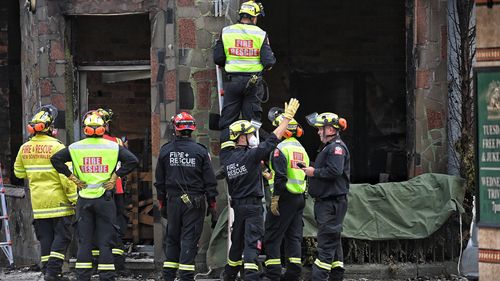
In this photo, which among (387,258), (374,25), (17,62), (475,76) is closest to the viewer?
(475,76)

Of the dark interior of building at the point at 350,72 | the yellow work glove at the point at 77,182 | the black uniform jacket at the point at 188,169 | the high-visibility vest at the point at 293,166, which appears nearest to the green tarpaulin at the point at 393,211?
the high-visibility vest at the point at 293,166

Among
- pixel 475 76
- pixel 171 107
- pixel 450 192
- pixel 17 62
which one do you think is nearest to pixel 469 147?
pixel 450 192

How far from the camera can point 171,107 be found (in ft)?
45.5

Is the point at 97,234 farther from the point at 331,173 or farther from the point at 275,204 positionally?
the point at 331,173

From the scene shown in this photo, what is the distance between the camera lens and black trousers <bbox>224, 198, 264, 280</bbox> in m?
11.8

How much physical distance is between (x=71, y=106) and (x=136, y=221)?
2.28 meters

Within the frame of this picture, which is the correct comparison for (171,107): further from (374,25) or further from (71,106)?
(374,25)

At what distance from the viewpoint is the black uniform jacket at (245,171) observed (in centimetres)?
1168

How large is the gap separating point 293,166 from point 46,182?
3.17 m

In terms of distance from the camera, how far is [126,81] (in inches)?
618

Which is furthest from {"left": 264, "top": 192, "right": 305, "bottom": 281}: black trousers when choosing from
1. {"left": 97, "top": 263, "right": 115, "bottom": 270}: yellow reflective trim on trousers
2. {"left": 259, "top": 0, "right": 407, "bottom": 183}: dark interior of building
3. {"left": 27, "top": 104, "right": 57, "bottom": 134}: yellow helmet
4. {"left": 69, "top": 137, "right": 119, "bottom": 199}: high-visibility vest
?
{"left": 259, "top": 0, "right": 407, "bottom": 183}: dark interior of building

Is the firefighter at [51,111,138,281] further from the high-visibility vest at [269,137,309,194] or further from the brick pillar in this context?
the brick pillar

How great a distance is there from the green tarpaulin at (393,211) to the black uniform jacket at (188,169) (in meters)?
1.47

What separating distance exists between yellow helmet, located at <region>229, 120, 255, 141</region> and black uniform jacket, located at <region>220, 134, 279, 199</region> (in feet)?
0.63
